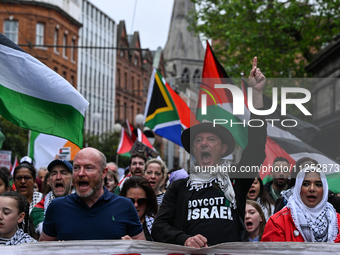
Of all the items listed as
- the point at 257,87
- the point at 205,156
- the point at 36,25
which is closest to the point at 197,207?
the point at 205,156

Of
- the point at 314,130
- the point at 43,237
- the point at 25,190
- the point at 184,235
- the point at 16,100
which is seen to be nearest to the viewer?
the point at 184,235

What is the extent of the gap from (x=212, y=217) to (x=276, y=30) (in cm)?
2005

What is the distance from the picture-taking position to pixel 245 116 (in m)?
8.16

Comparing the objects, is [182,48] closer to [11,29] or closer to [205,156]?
[11,29]

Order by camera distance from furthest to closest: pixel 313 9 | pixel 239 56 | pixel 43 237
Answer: pixel 239 56 → pixel 313 9 → pixel 43 237

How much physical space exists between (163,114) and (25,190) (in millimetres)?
4590

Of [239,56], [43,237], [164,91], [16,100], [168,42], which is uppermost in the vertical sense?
[168,42]

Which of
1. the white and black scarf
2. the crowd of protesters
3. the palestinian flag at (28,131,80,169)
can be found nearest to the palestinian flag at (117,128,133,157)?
the palestinian flag at (28,131,80,169)

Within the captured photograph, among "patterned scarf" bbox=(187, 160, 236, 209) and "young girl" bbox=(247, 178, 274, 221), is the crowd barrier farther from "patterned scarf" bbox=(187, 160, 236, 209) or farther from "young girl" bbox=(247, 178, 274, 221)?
"young girl" bbox=(247, 178, 274, 221)

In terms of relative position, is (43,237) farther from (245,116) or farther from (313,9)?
(313,9)

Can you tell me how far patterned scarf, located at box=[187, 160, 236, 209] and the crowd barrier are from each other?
47cm

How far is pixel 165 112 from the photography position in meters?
12.1

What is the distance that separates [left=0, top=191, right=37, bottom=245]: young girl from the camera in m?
5.34

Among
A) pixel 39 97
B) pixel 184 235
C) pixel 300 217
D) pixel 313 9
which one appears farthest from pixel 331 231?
pixel 313 9
